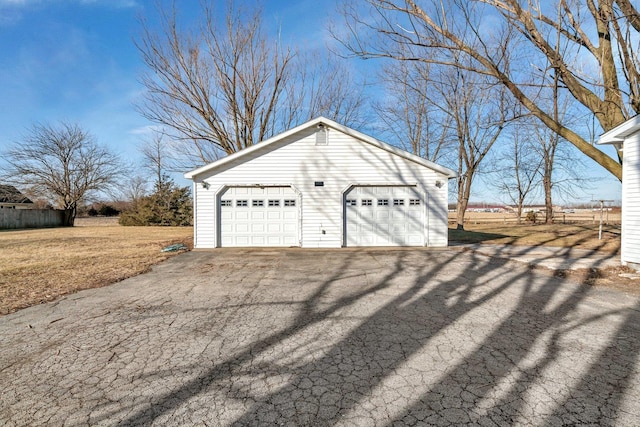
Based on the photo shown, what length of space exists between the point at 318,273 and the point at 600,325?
176 inches

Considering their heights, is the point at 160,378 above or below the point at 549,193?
below

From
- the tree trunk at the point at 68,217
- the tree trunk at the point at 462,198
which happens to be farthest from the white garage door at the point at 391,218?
the tree trunk at the point at 68,217

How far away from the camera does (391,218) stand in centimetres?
1107

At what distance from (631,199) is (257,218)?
32.6ft

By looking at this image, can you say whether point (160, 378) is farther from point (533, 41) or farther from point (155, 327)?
point (533, 41)

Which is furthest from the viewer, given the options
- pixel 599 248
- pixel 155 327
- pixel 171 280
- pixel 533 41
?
pixel 599 248

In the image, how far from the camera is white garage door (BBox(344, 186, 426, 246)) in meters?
11.1

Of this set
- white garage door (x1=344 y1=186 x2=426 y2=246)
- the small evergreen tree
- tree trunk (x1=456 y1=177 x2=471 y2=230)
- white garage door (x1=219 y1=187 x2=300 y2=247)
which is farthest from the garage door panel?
the small evergreen tree

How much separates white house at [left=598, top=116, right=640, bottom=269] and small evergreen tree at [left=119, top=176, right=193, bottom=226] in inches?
1112

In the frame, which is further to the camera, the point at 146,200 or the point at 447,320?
the point at 146,200

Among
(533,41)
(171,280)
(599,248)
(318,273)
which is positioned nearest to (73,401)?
(171,280)

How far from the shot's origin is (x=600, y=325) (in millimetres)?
3639

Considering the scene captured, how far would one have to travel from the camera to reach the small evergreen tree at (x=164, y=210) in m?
28.2

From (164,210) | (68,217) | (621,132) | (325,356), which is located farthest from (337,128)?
(68,217)
